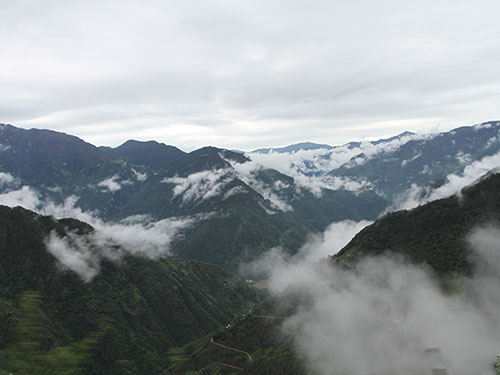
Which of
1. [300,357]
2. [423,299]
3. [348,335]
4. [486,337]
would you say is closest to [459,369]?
[486,337]

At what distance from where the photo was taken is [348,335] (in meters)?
197

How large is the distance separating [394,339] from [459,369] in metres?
36.7

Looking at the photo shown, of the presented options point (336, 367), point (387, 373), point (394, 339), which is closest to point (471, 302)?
point (394, 339)

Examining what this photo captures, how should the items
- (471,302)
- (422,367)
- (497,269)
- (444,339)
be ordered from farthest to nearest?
1. (497,269)
2. (471,302)
3. (444,339)
4. (422,367)

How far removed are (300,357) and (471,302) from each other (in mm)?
91996

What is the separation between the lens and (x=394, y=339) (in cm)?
17700

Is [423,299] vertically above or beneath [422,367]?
above

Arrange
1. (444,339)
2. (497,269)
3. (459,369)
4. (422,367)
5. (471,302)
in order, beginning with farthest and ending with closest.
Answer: (497,269) → (471,302) → (444,339) → (422,367) → (459,369)

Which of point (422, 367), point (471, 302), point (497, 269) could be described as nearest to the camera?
point (422, 367)

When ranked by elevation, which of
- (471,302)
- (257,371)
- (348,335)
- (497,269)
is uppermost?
(497,269)

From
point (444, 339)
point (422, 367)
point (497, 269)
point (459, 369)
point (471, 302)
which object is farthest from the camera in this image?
point (497, 269)

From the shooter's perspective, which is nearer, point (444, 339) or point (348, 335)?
point (444, 339)

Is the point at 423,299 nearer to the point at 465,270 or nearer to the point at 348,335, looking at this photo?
the point at 465,270

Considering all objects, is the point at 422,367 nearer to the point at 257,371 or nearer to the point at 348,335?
the point at 348,335
